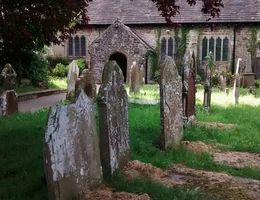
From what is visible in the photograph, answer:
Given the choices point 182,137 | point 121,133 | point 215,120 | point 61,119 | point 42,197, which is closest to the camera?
point 61,119

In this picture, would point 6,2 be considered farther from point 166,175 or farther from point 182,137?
point 182,137

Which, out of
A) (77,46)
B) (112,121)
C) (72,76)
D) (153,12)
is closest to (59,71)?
(77,46)

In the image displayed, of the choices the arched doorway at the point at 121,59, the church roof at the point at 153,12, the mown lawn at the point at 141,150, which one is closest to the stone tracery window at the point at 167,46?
the church roof at the point at 153,12

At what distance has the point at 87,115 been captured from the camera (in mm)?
4375

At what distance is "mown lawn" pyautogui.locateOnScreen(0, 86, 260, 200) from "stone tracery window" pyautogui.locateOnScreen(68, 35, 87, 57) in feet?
70.4

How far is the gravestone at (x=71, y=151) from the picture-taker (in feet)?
12.5

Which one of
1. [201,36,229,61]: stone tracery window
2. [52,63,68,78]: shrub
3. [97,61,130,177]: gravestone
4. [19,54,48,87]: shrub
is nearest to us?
[97,61,130,177]: gravestone

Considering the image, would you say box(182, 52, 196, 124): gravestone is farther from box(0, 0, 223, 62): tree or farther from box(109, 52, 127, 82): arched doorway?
box(109, 52, 127, 82): arched doorway

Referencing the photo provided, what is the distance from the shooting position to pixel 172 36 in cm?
2923

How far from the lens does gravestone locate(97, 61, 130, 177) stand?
192 inches

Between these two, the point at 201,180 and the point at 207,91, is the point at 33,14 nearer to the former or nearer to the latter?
the point at 201,180

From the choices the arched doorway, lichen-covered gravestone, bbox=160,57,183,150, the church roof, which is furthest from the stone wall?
lichen-covered gravestone, bbox=160,57,183,150

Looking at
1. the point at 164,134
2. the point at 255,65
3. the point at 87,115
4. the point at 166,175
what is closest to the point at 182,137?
the point at 164,134

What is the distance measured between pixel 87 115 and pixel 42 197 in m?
1.09
